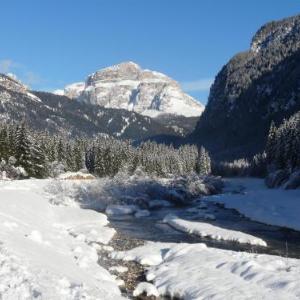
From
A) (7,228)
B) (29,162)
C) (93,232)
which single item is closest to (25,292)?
(7,228)

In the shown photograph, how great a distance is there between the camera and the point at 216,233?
4316 centimetres

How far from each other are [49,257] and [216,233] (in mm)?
19635

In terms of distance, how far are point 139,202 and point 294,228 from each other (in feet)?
→ 96.3

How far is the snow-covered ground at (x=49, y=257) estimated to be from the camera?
62.8 feet

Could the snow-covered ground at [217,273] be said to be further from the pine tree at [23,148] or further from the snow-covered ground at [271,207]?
the pine tree at [23,148]

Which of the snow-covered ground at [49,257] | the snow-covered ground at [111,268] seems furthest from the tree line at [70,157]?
the snow-covered ground at [111,268]

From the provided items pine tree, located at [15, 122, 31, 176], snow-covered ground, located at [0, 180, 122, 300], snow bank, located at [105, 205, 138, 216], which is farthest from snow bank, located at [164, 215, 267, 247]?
pine tree, located at [15, 122, 31, 176]

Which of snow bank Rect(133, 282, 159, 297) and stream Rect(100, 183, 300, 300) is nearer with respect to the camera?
snow bank Rect(133, 282, 159, 297)

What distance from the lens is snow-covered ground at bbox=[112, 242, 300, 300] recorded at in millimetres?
22234

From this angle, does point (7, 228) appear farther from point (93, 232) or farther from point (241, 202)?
point (241, 202)

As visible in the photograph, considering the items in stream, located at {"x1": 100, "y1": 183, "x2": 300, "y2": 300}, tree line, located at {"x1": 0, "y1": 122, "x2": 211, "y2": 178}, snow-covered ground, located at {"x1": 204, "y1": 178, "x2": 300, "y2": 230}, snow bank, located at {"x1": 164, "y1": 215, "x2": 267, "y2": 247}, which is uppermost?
tree line, located at {"x1": 0, "y1": 122, "x2": 211, "y2": 178}

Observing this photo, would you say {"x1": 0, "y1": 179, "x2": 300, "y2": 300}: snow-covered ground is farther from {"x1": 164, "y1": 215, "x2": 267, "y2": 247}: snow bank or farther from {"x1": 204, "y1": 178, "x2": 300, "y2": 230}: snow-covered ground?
{"x1": 204, "y1": 178, "x2": 300, "y2": 230}: snow-covered ground

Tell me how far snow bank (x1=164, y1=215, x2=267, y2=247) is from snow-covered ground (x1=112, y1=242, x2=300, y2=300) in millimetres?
7832

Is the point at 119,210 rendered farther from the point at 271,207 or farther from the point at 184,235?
the point at 184,235
